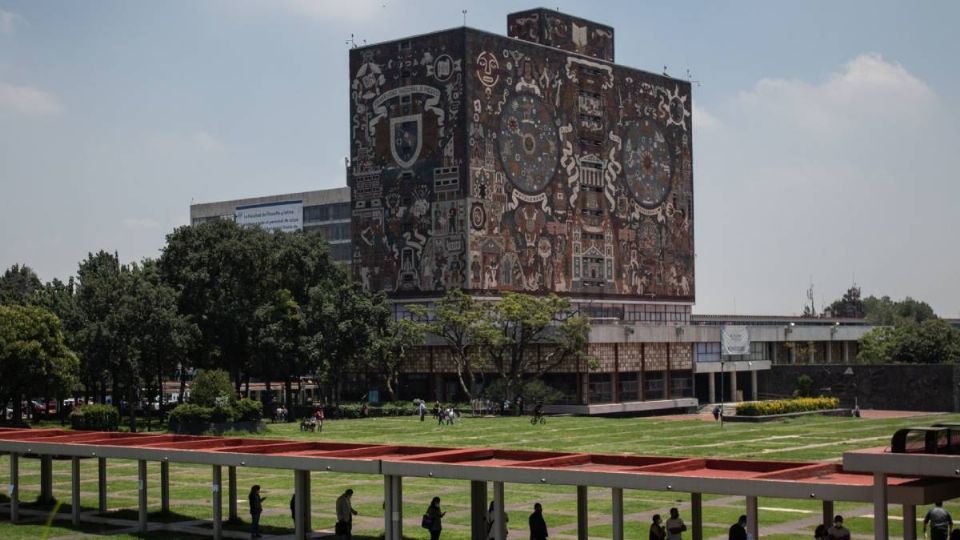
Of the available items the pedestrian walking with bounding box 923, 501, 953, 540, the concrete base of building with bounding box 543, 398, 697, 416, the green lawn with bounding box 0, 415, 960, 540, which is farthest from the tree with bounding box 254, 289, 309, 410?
the pedestrian walking with bounding box 923, 501, 953, 540

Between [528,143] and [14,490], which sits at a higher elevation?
[528,143]

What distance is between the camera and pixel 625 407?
374 feet

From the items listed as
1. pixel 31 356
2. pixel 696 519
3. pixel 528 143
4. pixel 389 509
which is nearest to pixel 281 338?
pixel 31 356

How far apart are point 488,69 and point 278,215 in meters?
68.8

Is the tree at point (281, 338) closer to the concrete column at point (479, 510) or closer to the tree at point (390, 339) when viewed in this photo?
the tree at point (390, 339)

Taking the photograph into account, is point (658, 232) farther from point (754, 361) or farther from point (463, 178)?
point (463, 178)

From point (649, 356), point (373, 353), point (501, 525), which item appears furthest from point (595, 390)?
point (501, 525)

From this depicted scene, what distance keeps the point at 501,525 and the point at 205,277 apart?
67029mm

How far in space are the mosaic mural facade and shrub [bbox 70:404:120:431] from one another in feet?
139

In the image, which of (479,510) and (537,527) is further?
(479,510)

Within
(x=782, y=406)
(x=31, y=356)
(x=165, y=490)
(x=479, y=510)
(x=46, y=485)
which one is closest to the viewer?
(x=479, y=510)

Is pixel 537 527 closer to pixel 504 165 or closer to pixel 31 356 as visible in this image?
pixel 31 356

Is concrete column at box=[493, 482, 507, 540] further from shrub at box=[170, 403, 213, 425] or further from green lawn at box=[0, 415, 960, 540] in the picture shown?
shrub at box=[170, 403, 213, 425]

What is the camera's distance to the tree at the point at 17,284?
11189cm
